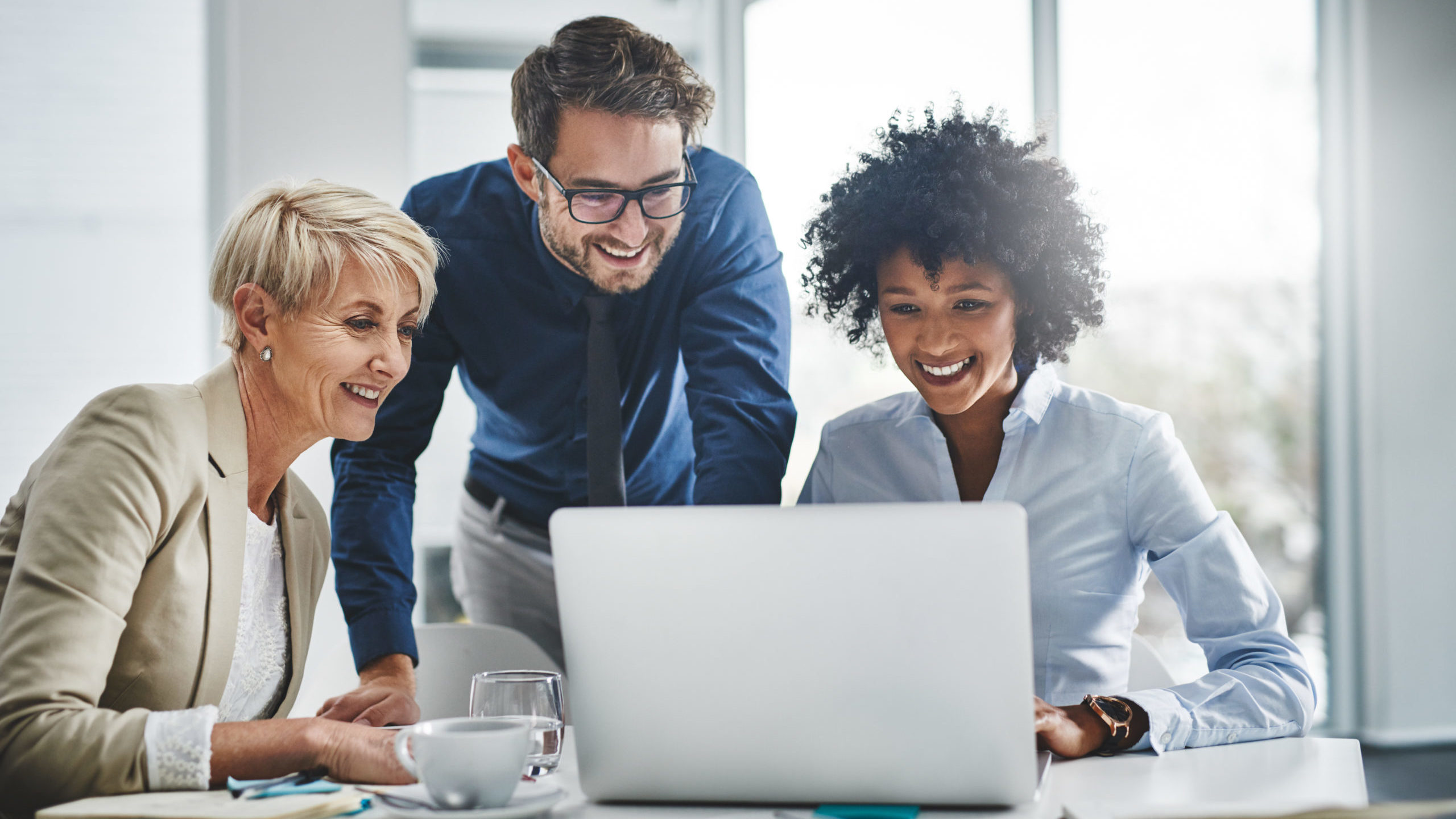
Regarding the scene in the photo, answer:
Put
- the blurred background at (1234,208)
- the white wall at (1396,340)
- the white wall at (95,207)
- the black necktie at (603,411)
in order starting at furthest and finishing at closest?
the white wall at (1396,340)
the blurred background at (1234,208)
the white wall at (95,207)
the black necktie at (603,411)

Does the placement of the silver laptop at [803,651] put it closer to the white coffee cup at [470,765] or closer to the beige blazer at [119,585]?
the white coffee cup at [470,765]

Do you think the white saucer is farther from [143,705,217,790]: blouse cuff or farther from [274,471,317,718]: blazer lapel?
[274,471,317,718]: blazer lapel

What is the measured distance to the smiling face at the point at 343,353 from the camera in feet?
4.74

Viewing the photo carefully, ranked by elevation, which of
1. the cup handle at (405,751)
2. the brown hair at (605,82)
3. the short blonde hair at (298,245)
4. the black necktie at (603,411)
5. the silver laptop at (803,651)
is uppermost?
the brown hair at (605,82)

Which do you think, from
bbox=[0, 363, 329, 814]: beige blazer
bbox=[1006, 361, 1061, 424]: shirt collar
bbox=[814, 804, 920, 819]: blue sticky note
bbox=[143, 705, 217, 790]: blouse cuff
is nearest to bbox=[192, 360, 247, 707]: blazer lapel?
bbox=[0, 363, 329, 814]: beige blazer

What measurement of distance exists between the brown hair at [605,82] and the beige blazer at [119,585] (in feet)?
2.34

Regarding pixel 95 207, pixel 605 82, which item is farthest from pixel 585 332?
pixel 95 207

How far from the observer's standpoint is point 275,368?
4.73 ft

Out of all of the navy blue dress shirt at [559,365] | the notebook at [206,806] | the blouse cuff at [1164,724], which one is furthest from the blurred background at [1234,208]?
the notebook at [206,806]

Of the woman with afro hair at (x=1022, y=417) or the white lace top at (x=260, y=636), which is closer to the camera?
the white lace top at (x=260, y=636)

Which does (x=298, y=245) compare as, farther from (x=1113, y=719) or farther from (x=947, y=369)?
(x=1113, y=719)

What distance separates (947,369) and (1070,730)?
26.7 inches

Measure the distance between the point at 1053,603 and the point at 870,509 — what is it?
839 millimetres

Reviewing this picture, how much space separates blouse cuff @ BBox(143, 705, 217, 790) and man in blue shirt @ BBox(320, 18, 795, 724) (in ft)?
2.03
